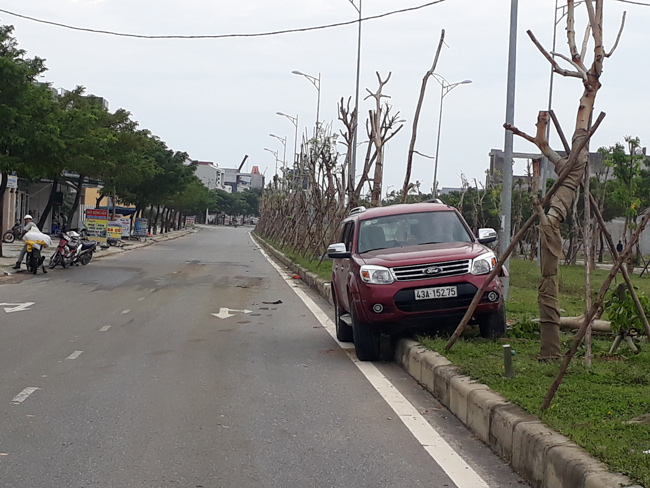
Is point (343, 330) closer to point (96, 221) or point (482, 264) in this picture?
point (482, 264)

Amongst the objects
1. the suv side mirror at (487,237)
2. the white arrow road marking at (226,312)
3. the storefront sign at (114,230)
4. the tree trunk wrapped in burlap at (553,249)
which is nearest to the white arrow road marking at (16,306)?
the white arrow road marking at (226,312)

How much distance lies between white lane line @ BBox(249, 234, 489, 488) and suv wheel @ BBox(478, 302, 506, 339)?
1.44 m

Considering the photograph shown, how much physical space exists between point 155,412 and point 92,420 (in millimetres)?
533

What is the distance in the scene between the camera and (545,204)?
26.6 ft

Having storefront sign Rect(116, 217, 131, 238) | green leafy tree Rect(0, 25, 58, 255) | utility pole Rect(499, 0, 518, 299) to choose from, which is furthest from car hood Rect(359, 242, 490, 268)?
storefront sign Rect(116, 217, 131, 238)

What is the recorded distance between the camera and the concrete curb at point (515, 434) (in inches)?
175

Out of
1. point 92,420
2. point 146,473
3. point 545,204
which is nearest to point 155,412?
point 92,420

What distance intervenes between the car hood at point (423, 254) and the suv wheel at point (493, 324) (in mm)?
720

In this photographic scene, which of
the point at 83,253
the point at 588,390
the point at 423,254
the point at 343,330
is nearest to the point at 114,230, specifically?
the point at 83,253

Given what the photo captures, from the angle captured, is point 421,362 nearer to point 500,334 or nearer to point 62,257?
point 500,334

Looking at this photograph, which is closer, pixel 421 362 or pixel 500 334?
pixel 421 362

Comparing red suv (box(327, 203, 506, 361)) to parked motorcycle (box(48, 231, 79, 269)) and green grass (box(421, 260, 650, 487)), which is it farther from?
parked motorcycle (box(48, 231, 79, 269))

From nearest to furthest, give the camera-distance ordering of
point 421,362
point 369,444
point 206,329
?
1. point 369,444
2. point 421,362
3. point 206,329

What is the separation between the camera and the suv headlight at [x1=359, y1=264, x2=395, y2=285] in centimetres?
939
